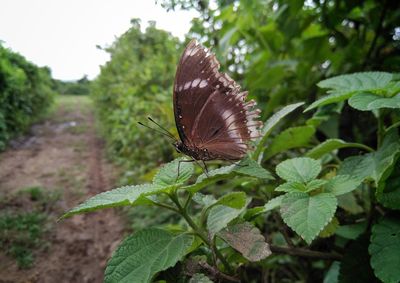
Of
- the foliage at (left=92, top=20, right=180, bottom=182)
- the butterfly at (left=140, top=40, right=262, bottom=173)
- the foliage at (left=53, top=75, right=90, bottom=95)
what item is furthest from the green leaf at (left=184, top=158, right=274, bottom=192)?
the foliage at (left=53, top=75, right=90, bottom=95)

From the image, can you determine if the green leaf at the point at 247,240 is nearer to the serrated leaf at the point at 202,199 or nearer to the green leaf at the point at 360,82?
the serrated leaf at the point at 202,199

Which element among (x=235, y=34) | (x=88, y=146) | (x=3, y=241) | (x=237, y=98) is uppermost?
(x=235, y=34)

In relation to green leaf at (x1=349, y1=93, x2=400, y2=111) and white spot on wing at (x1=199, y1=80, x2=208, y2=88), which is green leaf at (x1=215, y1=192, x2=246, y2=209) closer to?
A: green leaf at (x1=349, y1=93, x2=400, y2=111)

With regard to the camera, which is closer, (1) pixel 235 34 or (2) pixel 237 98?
(2) pixel 237 98

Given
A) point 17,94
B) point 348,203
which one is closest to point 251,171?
point 348,203

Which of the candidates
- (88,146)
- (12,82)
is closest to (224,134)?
(12,82)

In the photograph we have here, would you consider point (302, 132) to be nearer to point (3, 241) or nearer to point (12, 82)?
point (3, 241)


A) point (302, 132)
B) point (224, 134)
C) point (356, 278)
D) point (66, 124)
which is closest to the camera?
point (356, 278)
